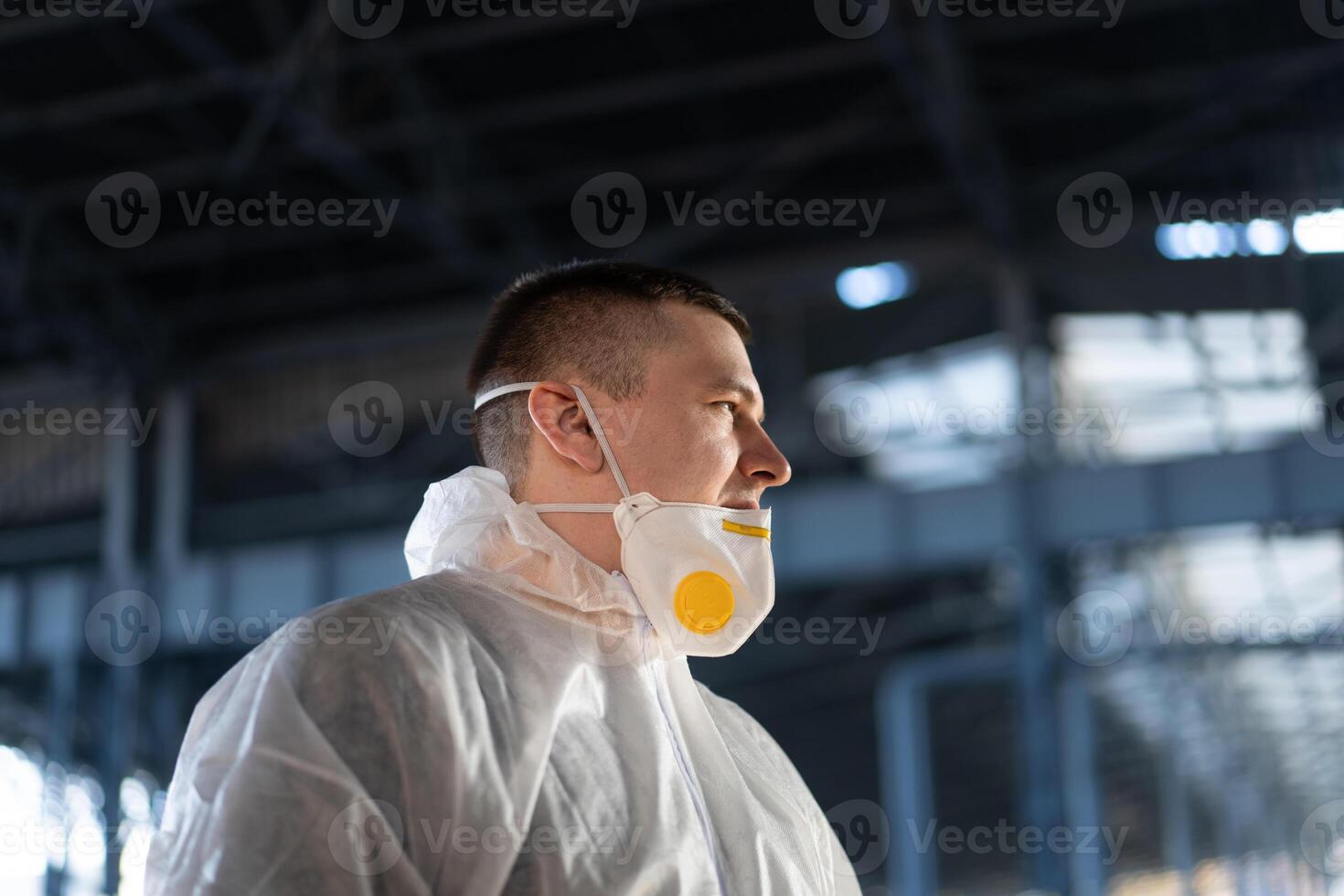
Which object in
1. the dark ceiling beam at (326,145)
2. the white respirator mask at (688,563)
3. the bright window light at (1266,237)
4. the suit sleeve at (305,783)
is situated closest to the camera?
the suit sleeve at (305,783)

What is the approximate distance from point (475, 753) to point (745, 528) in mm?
798

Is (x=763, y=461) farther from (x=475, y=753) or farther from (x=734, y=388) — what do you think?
(x=475, y=753)

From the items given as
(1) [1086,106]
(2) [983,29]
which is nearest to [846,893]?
(2) [983,29]

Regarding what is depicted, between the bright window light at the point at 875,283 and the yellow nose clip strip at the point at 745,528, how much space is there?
11908 millimetres

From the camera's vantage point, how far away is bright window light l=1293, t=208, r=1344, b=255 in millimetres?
11469

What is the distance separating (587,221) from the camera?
547 inches

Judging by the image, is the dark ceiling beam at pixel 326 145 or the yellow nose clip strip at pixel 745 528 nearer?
the yellow nose clip strip at pixel 745 528

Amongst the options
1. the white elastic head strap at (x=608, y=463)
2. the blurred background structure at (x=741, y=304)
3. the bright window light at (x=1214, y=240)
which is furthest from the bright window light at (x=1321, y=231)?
the white elastic head strap at (x=608, y=463)

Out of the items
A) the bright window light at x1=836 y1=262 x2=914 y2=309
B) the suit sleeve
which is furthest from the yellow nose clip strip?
the bright window light at x1=836 y1=262 x2=914 y2=309

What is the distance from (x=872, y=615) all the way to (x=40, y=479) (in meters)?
11.2

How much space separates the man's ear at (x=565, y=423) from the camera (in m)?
2.40

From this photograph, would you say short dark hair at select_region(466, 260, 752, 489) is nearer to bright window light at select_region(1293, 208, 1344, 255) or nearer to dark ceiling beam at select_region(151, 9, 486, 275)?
dark ceiling beam at select_region(151, 9, 486, 275)

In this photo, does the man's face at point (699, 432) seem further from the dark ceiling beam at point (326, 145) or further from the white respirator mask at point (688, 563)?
the dark ceiling beam at point (326, 145)

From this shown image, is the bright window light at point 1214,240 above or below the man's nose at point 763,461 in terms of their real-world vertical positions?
above
